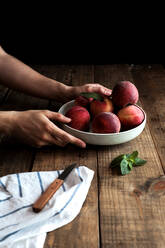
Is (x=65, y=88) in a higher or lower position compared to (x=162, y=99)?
higher

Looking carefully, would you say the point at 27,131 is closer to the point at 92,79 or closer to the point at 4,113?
the point at 4,113

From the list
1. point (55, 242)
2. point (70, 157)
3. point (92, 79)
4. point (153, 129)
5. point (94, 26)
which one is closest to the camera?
point (55, 242)

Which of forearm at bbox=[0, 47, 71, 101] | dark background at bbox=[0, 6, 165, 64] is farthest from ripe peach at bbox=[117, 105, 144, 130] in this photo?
dark background at bbox=[0, 6, 165, 64]

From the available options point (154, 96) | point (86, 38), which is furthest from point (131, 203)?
point (86, 38)

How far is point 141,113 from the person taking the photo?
3.65 ft

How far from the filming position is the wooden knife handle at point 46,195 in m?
0.78

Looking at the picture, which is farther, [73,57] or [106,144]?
[73,57]

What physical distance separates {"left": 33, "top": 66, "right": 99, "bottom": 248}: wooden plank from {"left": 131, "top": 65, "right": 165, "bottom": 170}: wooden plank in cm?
24

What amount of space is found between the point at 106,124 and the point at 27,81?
59 centimetres

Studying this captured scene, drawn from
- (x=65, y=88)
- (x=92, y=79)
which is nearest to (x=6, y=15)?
(x=92, y=79)

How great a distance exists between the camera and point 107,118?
1.02m

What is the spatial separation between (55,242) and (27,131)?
18.0 inches

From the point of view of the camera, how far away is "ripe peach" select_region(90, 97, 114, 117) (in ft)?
3.69

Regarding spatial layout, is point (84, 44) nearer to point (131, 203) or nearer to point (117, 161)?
point (117, 161)
